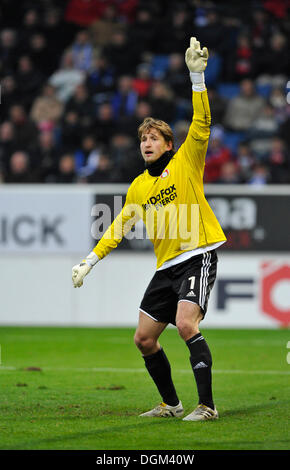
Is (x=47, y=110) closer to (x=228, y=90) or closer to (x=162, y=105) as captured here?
(x=162, y=105)

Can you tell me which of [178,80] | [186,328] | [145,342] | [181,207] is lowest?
[145,342]

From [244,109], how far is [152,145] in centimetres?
1034

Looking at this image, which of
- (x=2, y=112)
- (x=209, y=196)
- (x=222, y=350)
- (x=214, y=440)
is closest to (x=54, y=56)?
(x=2, y=112)

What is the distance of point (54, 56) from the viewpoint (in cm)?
1934

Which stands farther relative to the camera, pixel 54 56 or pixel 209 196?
pixel 54 56

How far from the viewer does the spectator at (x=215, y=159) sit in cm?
1491

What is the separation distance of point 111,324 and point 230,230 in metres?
2.27

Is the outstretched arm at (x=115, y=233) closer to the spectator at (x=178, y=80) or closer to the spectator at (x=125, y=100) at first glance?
the spectator at (x=125, y=100)

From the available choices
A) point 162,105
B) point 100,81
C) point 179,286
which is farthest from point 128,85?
point 179,286

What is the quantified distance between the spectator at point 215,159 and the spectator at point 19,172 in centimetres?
287

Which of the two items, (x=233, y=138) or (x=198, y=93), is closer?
(x=198, y=93)

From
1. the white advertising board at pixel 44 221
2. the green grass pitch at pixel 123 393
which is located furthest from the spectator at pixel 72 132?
the green grass pitch at pixel 123 393

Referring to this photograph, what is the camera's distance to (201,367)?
6379 millimetres

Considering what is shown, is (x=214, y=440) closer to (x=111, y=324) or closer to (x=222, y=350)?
(x=222, y=350)
